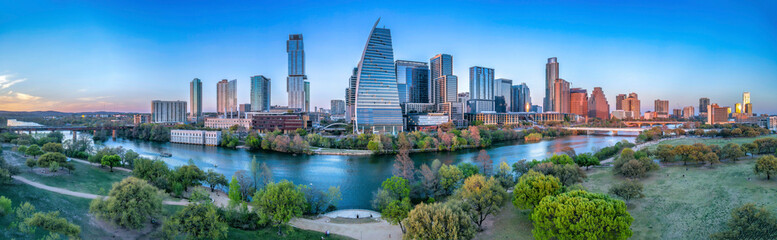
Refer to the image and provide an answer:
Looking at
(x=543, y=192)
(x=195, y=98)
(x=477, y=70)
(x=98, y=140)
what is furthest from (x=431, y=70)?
(x=543, y=192)

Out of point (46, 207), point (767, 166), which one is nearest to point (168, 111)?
point (46, 207)

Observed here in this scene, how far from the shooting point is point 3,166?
1287 centimetres

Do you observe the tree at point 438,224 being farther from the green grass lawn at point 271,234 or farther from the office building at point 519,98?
the office building at point 519,98

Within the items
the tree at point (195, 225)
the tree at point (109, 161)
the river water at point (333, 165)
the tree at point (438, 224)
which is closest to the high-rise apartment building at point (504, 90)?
the river water at point (333, 165)

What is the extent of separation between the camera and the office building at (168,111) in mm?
92000

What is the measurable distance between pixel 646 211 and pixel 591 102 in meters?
138

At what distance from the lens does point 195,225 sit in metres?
9.85

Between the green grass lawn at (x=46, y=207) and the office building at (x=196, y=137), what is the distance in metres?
30.3

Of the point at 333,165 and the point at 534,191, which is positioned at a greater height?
the point at 534,191

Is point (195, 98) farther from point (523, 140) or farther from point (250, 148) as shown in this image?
point (523, 140)

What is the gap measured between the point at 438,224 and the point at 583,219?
410 centimetres

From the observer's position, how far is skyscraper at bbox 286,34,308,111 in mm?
110000

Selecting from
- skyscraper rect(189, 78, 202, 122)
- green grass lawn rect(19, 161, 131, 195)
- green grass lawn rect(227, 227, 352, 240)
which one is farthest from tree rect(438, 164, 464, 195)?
skyscraper rect(189, 78, 202, 122)

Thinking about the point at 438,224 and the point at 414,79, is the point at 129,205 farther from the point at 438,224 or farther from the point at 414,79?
the point at 414,79
